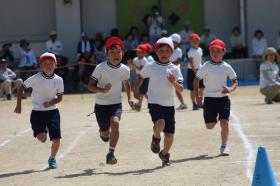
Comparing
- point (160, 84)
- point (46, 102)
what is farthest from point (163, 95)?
point (46, 102)

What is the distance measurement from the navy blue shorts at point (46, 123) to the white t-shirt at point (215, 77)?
243 cm

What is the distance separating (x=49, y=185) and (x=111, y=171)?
1.14 metres

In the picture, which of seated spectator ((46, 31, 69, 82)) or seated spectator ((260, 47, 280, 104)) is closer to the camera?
seated spectator ((260, 47, 280, 104))

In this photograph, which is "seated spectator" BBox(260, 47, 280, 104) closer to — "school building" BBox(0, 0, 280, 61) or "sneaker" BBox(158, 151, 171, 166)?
"sneaker" BBox(158, 151, 171, 166)

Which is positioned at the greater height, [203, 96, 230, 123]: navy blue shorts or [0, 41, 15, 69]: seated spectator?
[0, 41, 15, 69]: seated spectator

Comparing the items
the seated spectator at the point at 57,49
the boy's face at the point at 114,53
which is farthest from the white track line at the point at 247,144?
the seated spectator at the point at 57,49

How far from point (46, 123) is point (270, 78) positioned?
9.49 metres

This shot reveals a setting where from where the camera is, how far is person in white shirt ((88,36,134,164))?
1059cm

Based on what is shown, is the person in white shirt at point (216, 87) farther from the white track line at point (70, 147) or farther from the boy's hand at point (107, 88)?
the white track line at point (70, 147)

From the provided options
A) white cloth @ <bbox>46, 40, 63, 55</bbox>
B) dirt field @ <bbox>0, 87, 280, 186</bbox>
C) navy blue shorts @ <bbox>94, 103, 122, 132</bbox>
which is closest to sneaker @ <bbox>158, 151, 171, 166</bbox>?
dirt field @ <bbox>0, 87, 280, 186</bbox>

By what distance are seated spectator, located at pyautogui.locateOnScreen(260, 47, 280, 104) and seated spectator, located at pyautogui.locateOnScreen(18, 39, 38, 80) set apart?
10.5 meters

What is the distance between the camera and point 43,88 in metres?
10.6

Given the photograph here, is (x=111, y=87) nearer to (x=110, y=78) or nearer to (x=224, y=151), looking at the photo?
(x=110, y=78)

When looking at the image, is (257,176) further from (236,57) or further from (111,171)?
(236,57)
